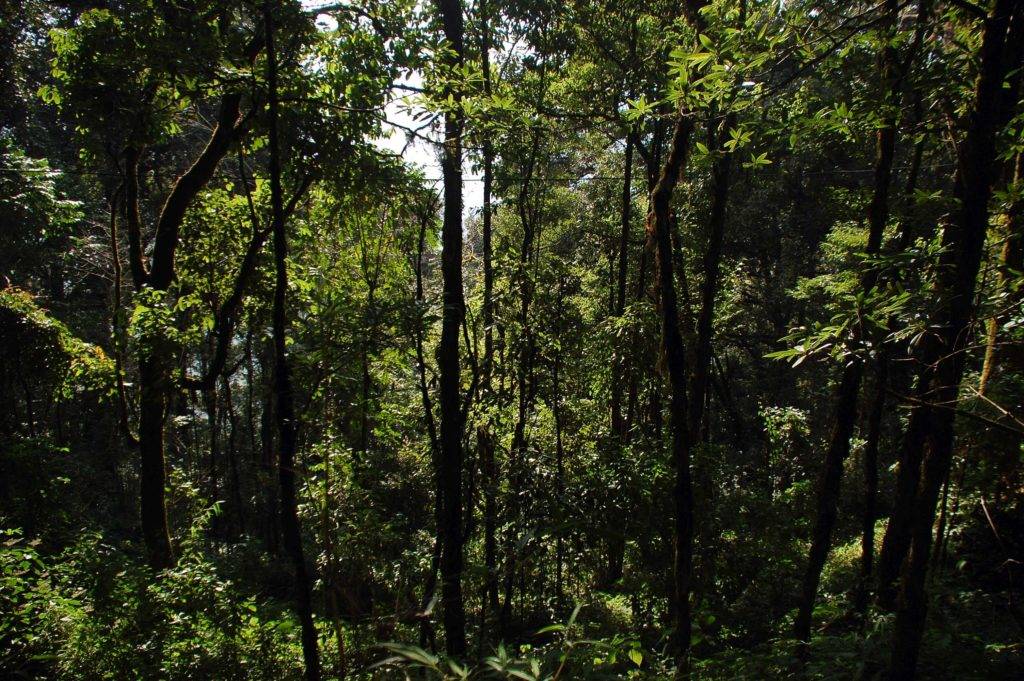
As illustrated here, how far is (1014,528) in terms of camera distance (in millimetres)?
4035

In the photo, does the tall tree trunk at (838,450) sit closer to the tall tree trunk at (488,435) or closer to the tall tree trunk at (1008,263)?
the tall tree trunk at (1008,263)

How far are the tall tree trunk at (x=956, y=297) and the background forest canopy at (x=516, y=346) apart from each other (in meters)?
0.02

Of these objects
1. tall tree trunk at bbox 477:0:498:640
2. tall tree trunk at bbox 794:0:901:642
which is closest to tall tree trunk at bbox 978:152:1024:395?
tall tree trunk at bbox 794:0:901:642

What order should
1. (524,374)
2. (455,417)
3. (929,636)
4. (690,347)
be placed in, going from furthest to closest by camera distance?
(690,347) < (524,374) < (455,417) < (929,636)

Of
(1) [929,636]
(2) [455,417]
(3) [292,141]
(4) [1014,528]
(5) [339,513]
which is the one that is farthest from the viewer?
(5) [339,513]

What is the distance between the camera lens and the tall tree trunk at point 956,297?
8.29 feet

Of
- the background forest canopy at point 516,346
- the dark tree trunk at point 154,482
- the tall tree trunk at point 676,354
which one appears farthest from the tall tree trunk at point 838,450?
the dark tree trunk at point 154,482

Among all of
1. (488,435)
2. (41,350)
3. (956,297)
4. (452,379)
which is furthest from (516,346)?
(41,350)

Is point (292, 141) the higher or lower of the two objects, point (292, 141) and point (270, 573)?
the higher

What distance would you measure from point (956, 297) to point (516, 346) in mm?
5588

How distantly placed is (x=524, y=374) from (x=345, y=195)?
357cm

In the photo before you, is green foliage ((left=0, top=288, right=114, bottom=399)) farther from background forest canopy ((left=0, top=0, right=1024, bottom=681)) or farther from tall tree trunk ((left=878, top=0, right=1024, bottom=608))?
tall tree trunk ((left=878, top=0, right=1024, bottom=608))

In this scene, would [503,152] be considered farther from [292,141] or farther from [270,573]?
[270,573]

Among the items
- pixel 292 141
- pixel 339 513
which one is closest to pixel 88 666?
pixel 339 513
